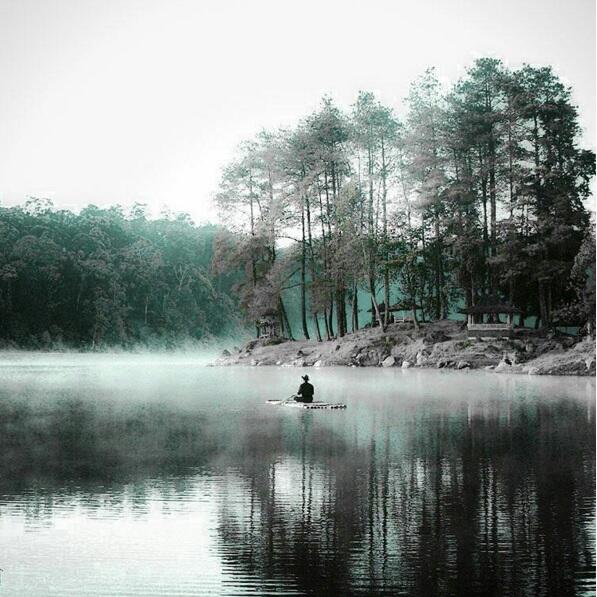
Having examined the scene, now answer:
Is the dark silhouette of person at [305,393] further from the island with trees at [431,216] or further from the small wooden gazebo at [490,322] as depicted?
the small wooden gazebo at [490,322]

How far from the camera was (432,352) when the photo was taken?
28.4 m

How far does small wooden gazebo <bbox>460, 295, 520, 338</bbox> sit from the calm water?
15329 mm

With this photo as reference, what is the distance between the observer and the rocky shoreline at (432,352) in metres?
24.8

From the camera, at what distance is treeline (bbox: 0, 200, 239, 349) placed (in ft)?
151

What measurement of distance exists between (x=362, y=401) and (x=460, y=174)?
19208 mm

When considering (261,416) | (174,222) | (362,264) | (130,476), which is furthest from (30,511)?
(174,222)

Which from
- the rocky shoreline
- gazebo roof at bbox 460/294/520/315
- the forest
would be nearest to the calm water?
the rocky shoreline

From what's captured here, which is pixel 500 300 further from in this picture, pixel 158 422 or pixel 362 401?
pixel 158 422

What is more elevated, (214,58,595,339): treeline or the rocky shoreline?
(214,58,595,339): treeline

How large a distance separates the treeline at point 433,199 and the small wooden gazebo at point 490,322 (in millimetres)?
367

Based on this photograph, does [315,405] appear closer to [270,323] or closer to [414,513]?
[414,513]

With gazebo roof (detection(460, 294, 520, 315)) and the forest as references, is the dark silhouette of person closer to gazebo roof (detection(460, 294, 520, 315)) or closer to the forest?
the forest

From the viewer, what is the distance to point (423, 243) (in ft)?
107

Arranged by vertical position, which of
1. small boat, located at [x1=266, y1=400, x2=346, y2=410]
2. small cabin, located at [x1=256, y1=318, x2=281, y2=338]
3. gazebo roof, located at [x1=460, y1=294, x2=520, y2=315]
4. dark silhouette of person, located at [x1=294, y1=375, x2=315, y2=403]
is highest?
gazebo roof, located at [x1=460, y1=294, x2=520, y2=315]
